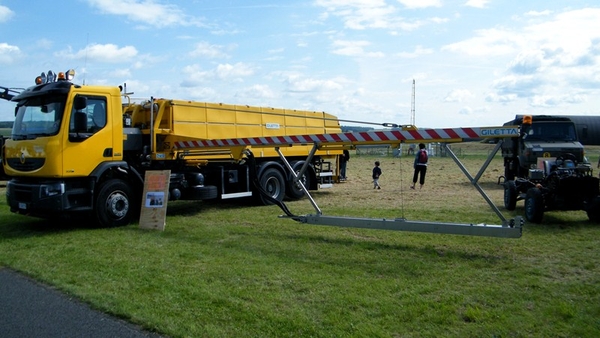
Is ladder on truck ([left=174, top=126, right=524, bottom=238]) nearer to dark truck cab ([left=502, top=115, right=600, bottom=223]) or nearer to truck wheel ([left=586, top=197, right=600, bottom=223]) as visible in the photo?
dark truck cab ([left=502, top=115, right=600, bottom=223])

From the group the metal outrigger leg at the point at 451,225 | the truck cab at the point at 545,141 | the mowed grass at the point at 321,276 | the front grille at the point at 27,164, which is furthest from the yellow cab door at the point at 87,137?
the truck cab at the point at 545,141

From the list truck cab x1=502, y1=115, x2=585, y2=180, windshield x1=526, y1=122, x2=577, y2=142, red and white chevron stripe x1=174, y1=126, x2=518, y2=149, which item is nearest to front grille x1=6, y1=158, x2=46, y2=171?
red and white chevron stripe x1=174, y1=126, x2=518, y2=149

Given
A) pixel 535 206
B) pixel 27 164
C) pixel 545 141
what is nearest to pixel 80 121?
pixel 27 164

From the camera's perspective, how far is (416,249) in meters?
8.27

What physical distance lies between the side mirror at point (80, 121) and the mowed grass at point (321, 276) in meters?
2.03

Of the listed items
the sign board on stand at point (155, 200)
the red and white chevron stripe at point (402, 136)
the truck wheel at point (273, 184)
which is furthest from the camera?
the truck wheel at point (273, 184)

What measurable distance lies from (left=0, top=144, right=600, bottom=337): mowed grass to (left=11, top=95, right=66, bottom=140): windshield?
6.48ft

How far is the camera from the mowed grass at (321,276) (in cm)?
515

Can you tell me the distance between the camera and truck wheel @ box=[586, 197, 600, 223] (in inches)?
410

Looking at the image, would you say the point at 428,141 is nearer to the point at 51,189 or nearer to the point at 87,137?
the point at 87,137

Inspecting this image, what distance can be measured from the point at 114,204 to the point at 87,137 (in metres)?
1.45

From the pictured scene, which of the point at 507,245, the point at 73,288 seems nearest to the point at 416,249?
the point at 507,245

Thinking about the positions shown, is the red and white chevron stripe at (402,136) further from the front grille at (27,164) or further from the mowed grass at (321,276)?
the front grille at (27,164)

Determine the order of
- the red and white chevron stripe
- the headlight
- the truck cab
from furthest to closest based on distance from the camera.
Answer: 1. the truck cab
2. the headlight
3. the red and white chevron stripe
